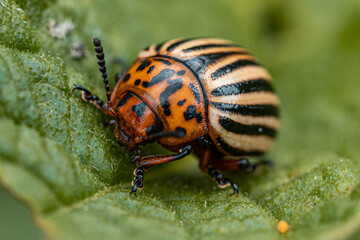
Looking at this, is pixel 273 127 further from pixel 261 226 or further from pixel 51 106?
pixel 51 106

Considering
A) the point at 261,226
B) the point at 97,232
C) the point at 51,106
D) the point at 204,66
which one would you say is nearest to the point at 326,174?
the point at 261,226

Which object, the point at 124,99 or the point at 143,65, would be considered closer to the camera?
the point at 124,99

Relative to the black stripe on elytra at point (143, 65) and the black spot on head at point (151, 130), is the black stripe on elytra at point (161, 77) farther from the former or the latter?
the black spot on head at point (151, 130)

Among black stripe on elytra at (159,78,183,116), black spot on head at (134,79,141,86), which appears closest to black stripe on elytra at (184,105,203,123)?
black stripe on elytra at (159,78,183,116)

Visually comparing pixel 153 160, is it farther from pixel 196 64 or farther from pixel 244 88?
pixel 244 88

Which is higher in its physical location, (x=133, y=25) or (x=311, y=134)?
(x=133, y=25)

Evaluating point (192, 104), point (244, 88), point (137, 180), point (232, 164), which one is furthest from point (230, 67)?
point (137, 180)
